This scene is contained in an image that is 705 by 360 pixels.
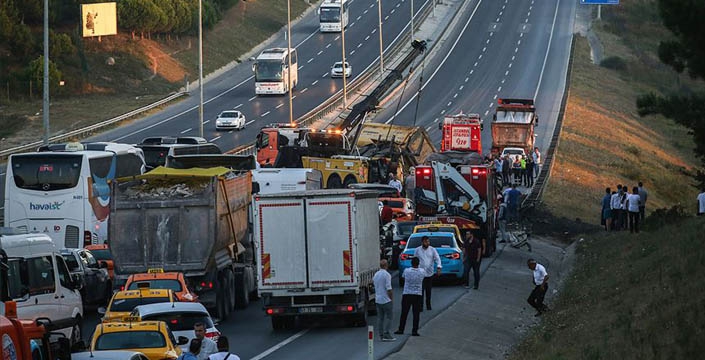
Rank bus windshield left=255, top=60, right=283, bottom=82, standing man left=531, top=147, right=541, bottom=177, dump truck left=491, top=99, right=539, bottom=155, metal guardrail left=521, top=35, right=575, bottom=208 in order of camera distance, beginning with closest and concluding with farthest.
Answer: metal guardrail left=521, top=35, right=575, bottom=208, standing man left=531, top=147, right=541, bottom=177, dump truck left=491, top=99, right=539, bottom=155, bus windshield left=255, top=60, right=283, bottom=82

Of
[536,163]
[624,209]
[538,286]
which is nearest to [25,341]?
[538,286]

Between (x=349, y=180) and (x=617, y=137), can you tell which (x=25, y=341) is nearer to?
(x=349, y=180)

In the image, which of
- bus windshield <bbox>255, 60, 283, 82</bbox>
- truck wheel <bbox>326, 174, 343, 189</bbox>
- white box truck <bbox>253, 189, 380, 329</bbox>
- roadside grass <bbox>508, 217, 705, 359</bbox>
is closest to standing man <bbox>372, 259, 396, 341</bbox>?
white box truck <bbox>253, 189, 380, 329</bbox>

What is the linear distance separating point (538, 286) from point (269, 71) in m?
66.5

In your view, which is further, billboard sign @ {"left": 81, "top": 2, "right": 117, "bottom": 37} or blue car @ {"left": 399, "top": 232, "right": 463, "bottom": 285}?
billboard sign @ {"left": 81, "top": 2, "right": 117, "bottom": 37}

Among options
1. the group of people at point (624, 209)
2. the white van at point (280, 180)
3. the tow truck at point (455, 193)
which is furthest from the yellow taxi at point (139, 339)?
the group of people at point (624, 209)

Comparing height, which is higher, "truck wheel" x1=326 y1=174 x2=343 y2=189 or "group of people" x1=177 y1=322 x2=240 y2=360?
"truck wheel" x1=326 y1=174 x2=343 y2=189

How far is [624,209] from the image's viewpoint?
4572cm

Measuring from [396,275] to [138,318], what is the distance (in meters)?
18.1

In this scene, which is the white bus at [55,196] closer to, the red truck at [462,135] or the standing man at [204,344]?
the standing man at [204,344]

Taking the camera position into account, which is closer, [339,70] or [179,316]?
[179,316]

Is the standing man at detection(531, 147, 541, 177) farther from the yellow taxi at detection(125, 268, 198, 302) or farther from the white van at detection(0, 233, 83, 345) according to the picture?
the white van at detection(0, 233, 83, 345)

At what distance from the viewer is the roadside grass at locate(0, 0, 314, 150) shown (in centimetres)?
8281

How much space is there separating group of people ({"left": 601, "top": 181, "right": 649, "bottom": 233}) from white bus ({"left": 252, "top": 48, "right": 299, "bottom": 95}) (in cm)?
4890
